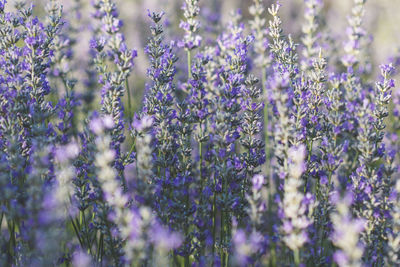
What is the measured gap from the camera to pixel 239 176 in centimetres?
242

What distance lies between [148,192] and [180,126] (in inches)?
29.9

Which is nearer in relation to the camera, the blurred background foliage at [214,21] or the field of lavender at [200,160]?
the field of lavender at [200,160]

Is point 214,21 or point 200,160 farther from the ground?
point 214,21

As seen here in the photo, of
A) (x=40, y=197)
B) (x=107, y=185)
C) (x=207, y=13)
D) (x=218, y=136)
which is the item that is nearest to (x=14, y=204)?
(x=40, y=197)

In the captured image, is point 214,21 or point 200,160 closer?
point 200,160

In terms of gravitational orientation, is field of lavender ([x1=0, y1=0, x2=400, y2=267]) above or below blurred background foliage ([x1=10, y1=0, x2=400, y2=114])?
below

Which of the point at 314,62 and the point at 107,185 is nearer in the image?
the point at 107,185

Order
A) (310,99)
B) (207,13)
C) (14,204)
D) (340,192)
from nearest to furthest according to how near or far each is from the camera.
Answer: (14,204), (340,192), (310,99), (207,13)

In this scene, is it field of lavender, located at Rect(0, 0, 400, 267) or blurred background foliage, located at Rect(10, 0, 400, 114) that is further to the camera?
blurred background foliage, located at Rect(10, 0, 400, 114)

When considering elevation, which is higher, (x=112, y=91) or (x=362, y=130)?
(x=112, y=91)

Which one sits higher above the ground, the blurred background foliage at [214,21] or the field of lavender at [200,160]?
the blurred background foliage at [214,21]

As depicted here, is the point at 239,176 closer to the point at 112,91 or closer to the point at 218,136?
the point at 218,136

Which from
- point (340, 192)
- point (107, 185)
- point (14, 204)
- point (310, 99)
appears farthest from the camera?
point (310, 99)

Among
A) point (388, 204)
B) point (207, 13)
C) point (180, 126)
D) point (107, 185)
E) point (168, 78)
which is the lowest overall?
point (107, 185)
